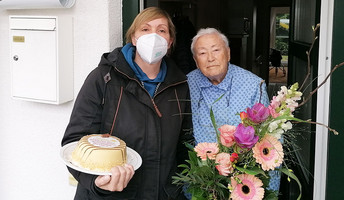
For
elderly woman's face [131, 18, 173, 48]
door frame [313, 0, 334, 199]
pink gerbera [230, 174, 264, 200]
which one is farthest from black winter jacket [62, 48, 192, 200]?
door frame [313, 0, 334, 199]

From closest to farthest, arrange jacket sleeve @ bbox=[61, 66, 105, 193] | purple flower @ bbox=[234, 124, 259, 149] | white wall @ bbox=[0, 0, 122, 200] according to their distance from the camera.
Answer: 1. purple flower @ bbox=[234, 124, 259, 149]
2. jacket sleeve @ bbox=[61, 66, 105, 193]
3. white wall @ bbox=[0, 0, 122, 200]

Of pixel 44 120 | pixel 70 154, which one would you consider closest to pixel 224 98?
pixel 70 154

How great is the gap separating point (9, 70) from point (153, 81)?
1070 millimetres

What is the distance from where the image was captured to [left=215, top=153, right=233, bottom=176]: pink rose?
3.67ft

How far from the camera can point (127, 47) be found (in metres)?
1.63

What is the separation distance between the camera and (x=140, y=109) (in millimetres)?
1551

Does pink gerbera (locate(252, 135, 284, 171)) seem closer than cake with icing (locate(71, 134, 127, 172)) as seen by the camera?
Yes

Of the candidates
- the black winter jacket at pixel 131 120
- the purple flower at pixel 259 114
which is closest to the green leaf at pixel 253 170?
the purple flower at pixel 259 114

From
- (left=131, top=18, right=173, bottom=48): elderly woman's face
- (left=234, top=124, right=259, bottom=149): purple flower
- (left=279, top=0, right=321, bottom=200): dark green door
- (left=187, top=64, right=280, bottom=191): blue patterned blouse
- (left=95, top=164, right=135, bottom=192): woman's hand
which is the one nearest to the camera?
(left=234, top=124, right=259, bottom=149): purple flower

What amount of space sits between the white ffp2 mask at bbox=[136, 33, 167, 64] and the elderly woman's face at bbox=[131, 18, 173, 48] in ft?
0.14

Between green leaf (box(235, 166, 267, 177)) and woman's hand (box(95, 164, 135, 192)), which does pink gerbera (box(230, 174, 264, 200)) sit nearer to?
green leaf (box(235, 166, 267, 177))

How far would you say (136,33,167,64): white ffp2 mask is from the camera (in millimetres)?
1557

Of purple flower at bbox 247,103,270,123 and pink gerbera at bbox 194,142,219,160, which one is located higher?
purple flower at bbox 247,103,270,123

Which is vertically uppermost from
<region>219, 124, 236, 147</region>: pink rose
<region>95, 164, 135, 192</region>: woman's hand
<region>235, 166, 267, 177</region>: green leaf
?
<region>219, 124, 236, 147</region>: pink rose
